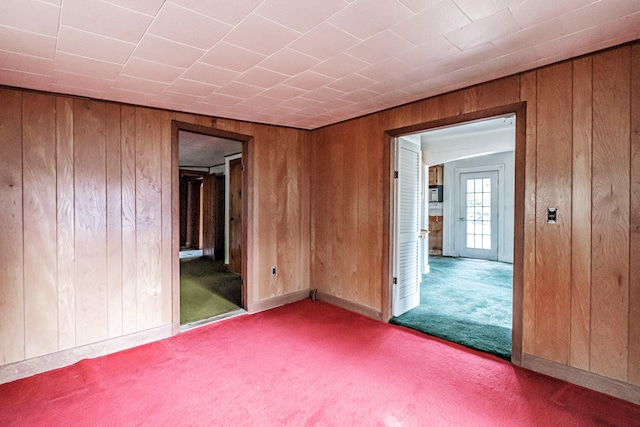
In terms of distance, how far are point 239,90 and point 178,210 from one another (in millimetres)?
1377

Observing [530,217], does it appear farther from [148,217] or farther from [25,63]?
[25,63]

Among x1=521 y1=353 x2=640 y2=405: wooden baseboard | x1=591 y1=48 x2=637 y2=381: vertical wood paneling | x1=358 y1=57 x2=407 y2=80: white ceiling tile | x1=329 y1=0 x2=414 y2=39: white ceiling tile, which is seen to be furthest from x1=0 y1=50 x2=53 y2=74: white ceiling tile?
x1=521 y1=353 x2=640 y2=405: wooden baseboard

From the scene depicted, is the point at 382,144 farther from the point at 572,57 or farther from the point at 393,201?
the point at 572,57

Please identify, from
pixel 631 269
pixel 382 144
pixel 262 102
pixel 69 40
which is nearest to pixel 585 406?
pixel 631 269

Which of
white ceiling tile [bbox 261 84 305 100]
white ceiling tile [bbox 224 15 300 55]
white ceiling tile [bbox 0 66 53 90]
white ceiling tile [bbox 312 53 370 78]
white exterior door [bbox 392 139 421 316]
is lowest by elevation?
white exterior door [bbox 392 139 421 316]

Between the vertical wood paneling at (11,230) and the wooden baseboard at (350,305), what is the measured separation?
294 centimetres

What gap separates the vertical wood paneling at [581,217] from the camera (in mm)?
2154

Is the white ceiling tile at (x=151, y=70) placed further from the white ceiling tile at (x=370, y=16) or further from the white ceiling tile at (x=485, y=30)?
the white ceiling tile at (x=485, y=30)

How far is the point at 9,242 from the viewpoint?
94.7 inches

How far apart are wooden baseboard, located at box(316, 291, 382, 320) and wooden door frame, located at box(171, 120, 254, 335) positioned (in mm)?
966

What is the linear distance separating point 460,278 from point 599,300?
136 inches

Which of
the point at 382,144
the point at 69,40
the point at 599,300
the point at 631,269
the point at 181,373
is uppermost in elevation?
the point at 69,40

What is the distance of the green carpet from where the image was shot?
380 centimetres

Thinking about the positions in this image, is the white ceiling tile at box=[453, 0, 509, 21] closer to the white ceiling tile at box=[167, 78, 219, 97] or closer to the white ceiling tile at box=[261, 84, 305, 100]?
the white ceiling tile at box=[261, 84, 305, 100]
